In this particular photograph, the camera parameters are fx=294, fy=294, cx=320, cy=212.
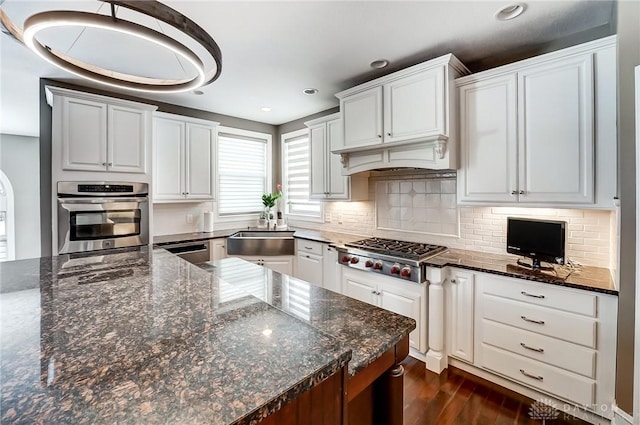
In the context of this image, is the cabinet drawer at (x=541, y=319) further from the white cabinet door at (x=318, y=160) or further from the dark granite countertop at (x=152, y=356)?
the white cabinet door at (x=318, y=160)

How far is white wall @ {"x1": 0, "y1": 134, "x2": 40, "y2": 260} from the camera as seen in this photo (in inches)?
213

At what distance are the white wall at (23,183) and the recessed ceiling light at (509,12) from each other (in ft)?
24.9

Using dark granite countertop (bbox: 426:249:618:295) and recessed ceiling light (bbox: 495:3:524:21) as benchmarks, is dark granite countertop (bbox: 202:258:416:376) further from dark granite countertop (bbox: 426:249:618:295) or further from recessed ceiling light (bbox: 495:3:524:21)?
recessed ceiling light (bbox: 495:3:524:21)

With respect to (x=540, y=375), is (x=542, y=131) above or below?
above

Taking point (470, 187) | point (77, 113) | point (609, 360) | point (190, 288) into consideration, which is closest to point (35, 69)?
point (77, 113)

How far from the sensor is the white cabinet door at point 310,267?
3.49 meters

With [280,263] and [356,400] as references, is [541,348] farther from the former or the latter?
[280,263]

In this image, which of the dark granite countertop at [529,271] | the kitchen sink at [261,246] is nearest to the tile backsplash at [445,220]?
the dark granite countertop at [529,271]

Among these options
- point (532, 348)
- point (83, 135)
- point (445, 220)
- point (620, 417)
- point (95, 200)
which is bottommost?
point (620, 417)

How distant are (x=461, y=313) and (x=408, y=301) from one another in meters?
0.41

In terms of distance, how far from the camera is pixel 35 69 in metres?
2.77

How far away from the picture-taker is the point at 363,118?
116 inches

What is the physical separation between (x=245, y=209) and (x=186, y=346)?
411 cm

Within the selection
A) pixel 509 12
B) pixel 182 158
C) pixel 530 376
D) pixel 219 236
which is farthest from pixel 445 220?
pixel 182 158
